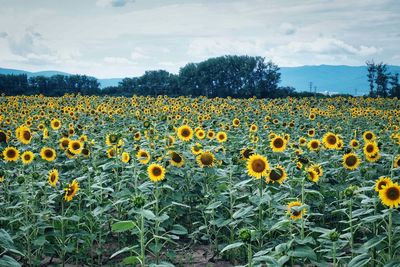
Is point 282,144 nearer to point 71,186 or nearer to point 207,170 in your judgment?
point 207,170

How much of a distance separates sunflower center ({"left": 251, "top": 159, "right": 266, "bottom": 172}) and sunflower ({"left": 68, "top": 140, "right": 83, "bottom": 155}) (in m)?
3.64

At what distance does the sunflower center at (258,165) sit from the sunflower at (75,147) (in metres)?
3.64

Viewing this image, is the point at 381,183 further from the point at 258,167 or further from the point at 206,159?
the point at 206,159

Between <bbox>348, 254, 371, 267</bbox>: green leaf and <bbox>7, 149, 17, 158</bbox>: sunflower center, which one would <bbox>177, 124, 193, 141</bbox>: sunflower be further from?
<bbox>348, 254, 371, 267</bbox>: green leaf

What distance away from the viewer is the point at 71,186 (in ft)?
18.7

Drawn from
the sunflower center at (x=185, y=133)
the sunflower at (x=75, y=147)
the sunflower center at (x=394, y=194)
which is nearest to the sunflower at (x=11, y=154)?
the sunflower at (x=75, y=147)

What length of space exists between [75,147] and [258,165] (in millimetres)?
3942

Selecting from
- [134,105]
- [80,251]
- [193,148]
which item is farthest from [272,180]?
[134,105]

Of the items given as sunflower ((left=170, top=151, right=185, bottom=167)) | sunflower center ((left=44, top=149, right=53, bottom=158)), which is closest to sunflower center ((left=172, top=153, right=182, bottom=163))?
sunflower ((left=170, top=151, right=185, bottom=167))

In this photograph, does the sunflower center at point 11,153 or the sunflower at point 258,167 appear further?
the sunflower center at point 11,153

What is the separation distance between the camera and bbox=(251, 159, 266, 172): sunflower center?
5086 mm

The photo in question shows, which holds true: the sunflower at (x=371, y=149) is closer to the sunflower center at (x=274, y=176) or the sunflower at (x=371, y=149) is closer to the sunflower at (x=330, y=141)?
the sunflower at (x=330, y=141)

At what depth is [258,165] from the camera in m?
5.10

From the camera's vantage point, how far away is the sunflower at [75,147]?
757 centimetres
